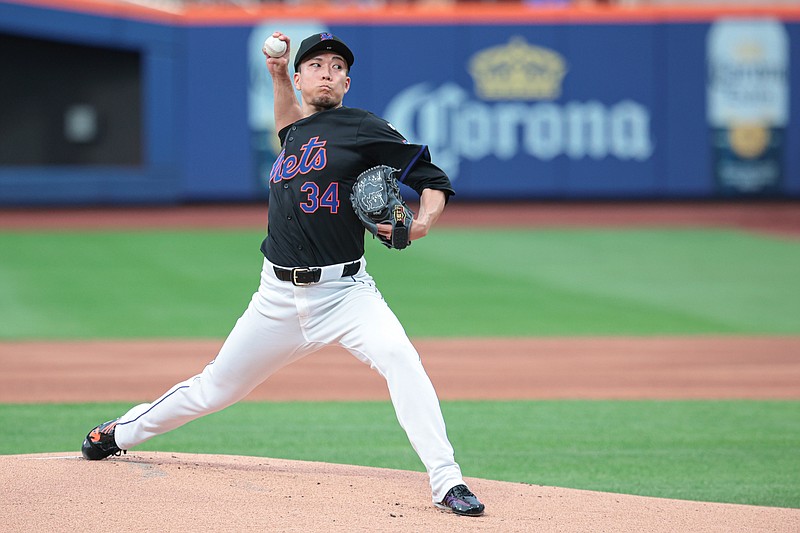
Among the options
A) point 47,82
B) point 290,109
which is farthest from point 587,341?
point 47,82

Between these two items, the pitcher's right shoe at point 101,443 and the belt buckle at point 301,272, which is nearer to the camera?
the belt buckle at point 301,272

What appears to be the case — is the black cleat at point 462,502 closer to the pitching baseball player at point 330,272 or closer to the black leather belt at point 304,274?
the pitching baseball player at point 330,272

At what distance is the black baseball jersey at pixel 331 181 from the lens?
4832 millimetres

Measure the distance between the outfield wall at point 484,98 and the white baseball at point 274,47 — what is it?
1724 cm

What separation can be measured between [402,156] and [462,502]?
54.4 inches

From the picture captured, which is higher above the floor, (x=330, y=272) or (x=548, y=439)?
(x=330, y=272)

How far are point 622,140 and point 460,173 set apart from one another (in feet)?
10.3

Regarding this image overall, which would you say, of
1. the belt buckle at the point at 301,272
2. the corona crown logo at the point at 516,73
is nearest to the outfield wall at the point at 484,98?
the corona crown logo at the point at 516,73

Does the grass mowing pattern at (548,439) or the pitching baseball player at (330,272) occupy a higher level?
the pitching baseball player at (330,272)

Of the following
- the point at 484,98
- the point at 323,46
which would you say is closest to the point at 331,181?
the point at 323,46

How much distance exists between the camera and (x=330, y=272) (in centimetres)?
485

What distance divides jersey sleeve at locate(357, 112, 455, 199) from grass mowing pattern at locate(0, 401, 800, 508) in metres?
1.67

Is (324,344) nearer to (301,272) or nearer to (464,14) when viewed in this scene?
(301,272)

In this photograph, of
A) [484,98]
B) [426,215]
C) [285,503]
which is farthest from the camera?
[484,98]
